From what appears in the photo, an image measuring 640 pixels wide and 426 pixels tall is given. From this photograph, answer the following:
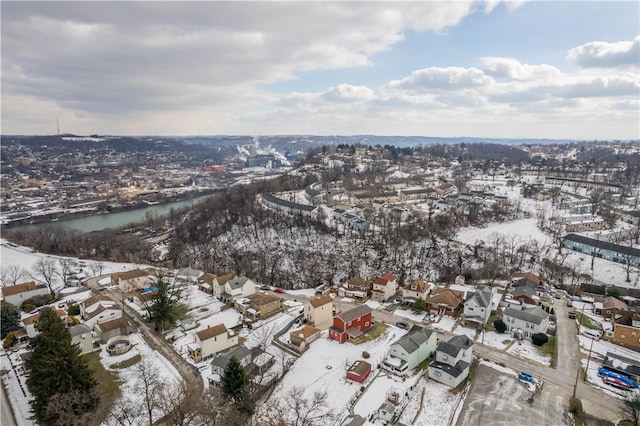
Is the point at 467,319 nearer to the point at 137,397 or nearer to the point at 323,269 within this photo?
the point at 323,269

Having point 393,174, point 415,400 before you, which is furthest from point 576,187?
point 415,400

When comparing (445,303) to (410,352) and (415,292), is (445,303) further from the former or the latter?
(410,352)

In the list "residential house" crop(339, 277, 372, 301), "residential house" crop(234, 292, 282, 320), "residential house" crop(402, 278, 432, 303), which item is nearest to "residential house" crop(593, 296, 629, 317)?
"residential house" crop(402, 278, 432, 303)

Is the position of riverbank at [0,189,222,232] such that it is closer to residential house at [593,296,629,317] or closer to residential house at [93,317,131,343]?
residential house at [93,317,131,343]

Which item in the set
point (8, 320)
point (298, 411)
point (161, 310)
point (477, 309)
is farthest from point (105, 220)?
point (477, 309)

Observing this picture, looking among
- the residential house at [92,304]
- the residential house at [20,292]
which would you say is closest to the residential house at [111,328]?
the residential house at [92,304]

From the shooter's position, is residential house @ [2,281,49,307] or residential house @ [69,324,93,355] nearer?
residential house @ [69,324,93,355]
